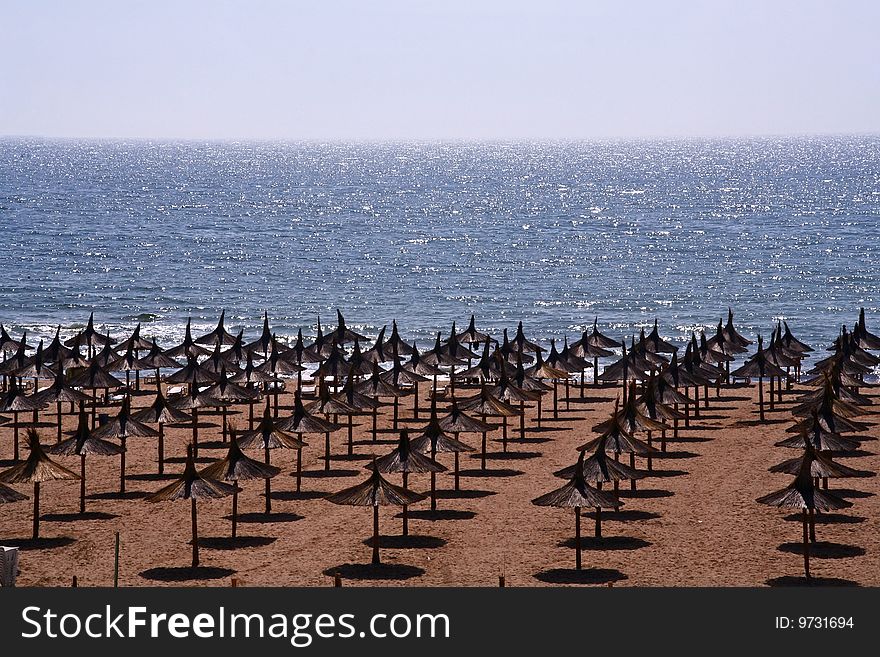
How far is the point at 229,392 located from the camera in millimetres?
41125

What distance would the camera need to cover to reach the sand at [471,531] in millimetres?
28828

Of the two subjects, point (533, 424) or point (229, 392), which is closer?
point (229, 392)

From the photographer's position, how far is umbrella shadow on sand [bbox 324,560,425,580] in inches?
1134

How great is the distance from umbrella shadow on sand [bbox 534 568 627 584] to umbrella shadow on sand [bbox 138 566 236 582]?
20.4 feet

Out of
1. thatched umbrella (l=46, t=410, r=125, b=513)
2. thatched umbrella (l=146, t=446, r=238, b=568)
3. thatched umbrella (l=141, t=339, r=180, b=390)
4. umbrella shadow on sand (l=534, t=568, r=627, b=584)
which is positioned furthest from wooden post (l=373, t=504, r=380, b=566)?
thatched umbrella (l=141, t=339, r=180, b=390)

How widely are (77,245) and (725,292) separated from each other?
57018 millimetres

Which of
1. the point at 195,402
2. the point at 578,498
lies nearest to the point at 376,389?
the point at 195,402

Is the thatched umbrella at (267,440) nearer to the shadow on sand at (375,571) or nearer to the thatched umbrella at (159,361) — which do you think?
the shadow on sand at (375,571)

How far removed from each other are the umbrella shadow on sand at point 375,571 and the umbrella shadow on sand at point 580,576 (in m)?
2.47

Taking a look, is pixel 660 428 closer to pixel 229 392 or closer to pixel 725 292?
pixel 229 392

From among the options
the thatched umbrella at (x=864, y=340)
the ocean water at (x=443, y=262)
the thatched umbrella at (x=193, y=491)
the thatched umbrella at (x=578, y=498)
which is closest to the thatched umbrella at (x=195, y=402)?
the thatched umbrella at (x=193, y=491)
